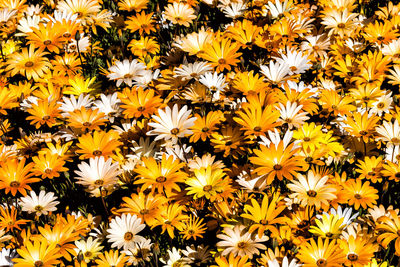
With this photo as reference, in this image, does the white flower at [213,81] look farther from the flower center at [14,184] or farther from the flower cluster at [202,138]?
the flower center at [14,184]

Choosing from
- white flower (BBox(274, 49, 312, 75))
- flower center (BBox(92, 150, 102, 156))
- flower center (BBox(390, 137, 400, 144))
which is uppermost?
white flower (BBox(274, 49, 312, 75))

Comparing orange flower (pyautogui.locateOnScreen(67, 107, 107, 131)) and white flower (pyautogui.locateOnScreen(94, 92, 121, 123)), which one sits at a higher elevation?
white flower (pyautogui.locateOnScreen(94, 92, 121, 123))

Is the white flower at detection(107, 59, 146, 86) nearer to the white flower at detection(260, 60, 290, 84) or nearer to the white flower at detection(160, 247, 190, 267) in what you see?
the white flower at detection(260, 60, 290, 84)

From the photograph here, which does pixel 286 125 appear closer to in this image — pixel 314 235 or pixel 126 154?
pixel 314 235

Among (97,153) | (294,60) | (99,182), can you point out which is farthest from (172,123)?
(294,60)

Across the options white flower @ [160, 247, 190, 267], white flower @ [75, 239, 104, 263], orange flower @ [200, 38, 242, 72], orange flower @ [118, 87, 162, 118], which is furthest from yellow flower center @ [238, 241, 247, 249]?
orange flower @ [200, 38, 242, 72]

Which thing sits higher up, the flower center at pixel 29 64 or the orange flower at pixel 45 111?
the flower center at pixel 29 64

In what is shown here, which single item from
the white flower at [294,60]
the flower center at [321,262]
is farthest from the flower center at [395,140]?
the flower center at [321,262]
